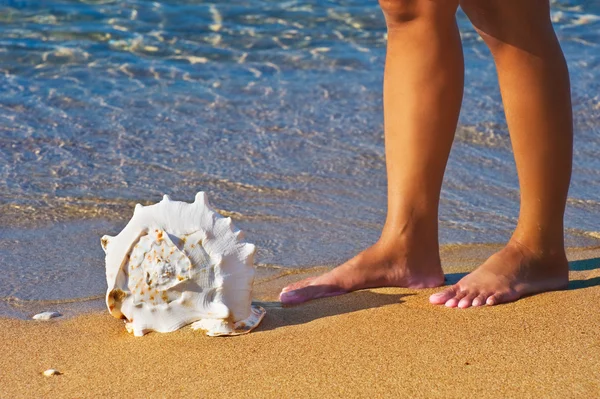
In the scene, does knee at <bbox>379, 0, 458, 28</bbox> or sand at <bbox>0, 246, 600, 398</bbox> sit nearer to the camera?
sand at <bbox>0, 246, 600, 398</bbox>

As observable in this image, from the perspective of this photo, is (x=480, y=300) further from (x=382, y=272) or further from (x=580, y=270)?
(x=580, y=270)

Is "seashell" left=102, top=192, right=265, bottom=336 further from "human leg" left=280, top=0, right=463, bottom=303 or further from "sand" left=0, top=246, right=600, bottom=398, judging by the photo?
"human leg" left=280, top=0, right=463, bottom=303

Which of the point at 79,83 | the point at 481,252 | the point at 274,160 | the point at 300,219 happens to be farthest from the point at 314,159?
the point at 79,83

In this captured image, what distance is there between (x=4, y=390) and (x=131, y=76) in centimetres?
405

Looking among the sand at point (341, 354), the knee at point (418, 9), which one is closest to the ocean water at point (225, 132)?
the sand at point (341, 354)

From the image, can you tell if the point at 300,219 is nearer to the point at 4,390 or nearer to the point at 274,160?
the point at 274,160

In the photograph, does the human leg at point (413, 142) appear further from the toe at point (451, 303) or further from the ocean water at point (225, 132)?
the ocean water at point (225, 132)

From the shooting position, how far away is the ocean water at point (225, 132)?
354cm

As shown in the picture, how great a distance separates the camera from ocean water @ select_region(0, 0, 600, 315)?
3537mm

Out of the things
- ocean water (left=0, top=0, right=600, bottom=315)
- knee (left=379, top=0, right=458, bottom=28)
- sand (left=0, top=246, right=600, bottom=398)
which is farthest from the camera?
ocean water (left=0, top=0, right=600, bottom=315)

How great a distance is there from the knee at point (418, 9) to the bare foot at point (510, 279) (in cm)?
70

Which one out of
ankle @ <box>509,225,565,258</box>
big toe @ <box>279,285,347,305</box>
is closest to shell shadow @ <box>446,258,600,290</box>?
ankle @ <box>509,225,565,258</box>

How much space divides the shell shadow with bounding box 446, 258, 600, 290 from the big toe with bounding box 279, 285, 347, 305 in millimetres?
378

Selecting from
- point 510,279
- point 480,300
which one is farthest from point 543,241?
point 480,300
